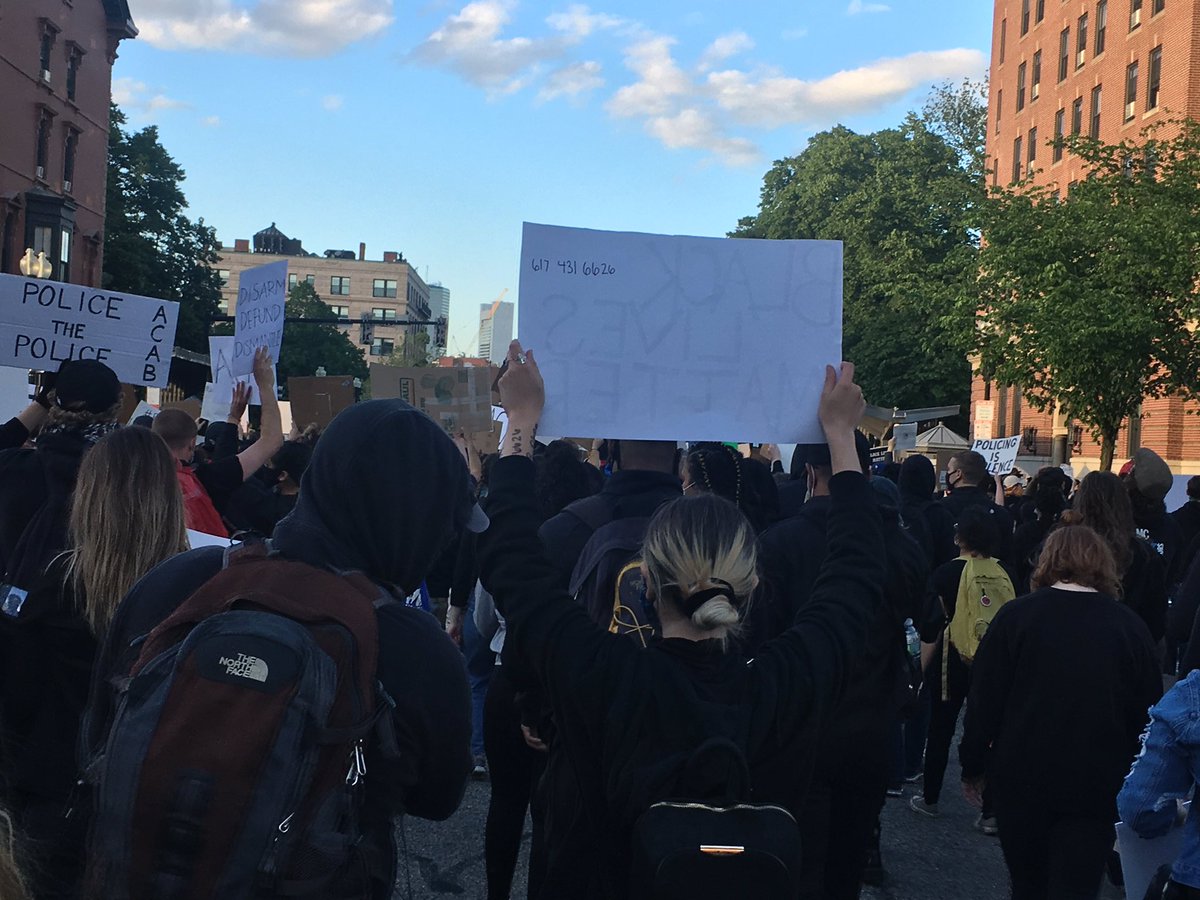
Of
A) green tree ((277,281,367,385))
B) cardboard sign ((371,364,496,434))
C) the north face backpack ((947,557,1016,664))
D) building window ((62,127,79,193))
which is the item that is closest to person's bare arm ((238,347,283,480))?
the north face backpack ((947,557,1016,664))

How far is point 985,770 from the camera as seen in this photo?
4.71m

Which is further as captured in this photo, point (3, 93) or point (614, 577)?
point (3, 93)

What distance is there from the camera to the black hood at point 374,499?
229 centimetres

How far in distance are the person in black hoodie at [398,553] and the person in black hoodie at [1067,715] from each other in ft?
8.72

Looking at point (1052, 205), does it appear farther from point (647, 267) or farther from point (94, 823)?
point (94, 823)

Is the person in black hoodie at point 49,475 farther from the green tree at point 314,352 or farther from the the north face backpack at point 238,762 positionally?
the green tree at point 314,352

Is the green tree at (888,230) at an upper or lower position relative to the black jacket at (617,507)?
upper

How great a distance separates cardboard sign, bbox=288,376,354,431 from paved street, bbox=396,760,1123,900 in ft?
21.7

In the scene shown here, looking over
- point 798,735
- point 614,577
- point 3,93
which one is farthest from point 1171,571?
point 3,93

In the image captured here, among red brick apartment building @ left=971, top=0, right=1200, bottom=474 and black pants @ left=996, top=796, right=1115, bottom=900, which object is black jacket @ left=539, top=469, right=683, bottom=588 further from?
red brick apartment building @ left=971, top=0, right=1200, bottom=474

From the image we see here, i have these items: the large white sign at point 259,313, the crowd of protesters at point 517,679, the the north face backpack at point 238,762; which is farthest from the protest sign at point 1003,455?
the the north face backpack at point 238,762

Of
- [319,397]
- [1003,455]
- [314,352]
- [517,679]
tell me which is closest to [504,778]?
[517,679]

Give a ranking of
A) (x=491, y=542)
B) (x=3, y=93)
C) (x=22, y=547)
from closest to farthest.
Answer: (x=491, y=542), (x=22, y=547), (x=3, y=93)

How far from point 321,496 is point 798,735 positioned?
1.05 metres
